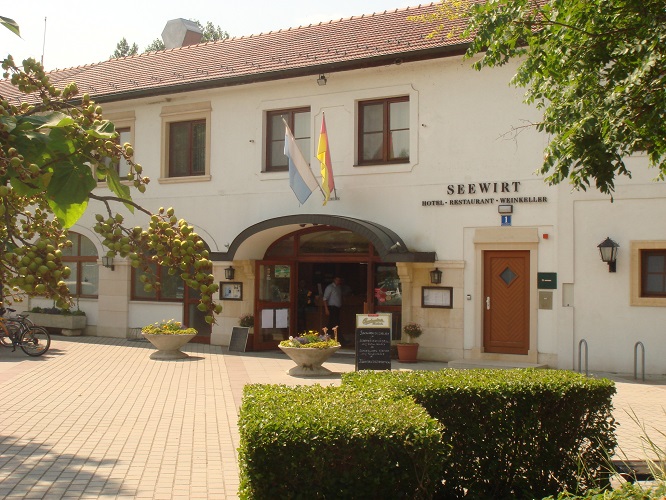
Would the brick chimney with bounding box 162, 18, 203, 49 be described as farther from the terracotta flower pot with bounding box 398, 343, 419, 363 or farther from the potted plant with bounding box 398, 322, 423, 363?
the terracotta flower pot with bounding box 398, 343, 419, 363

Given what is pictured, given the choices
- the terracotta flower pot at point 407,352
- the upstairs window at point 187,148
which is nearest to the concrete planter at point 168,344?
the terracotta flower pot at point 407,352

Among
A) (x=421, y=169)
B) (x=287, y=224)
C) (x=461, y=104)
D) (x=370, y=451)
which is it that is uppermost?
(x=461, y=104)

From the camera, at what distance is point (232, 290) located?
66.4ft

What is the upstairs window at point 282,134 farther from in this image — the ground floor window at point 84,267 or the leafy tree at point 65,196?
the leafy tree at point 65,196

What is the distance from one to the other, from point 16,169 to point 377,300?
1637 centimetres

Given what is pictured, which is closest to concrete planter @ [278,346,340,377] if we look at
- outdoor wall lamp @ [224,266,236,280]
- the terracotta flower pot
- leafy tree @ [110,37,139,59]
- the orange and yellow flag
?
the terracotta flower pot

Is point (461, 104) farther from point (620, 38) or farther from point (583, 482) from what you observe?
point (583, 482)

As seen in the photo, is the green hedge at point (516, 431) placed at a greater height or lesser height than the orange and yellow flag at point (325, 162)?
lesser

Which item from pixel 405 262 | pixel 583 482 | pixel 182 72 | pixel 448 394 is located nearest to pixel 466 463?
pixel 448 394

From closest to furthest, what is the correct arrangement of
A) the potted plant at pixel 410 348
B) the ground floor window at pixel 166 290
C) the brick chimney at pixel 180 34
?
1. the potted plant at pixel 410 348
2. the ground floor window at pixel 166 290
3. the brick chimney at pixel 180 34

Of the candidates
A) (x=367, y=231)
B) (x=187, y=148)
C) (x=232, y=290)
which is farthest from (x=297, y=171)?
(x=187, y=148)

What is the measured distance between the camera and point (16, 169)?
272cm

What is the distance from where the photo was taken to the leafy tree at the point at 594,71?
8.36 metres

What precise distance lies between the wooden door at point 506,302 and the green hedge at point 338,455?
11.7m
